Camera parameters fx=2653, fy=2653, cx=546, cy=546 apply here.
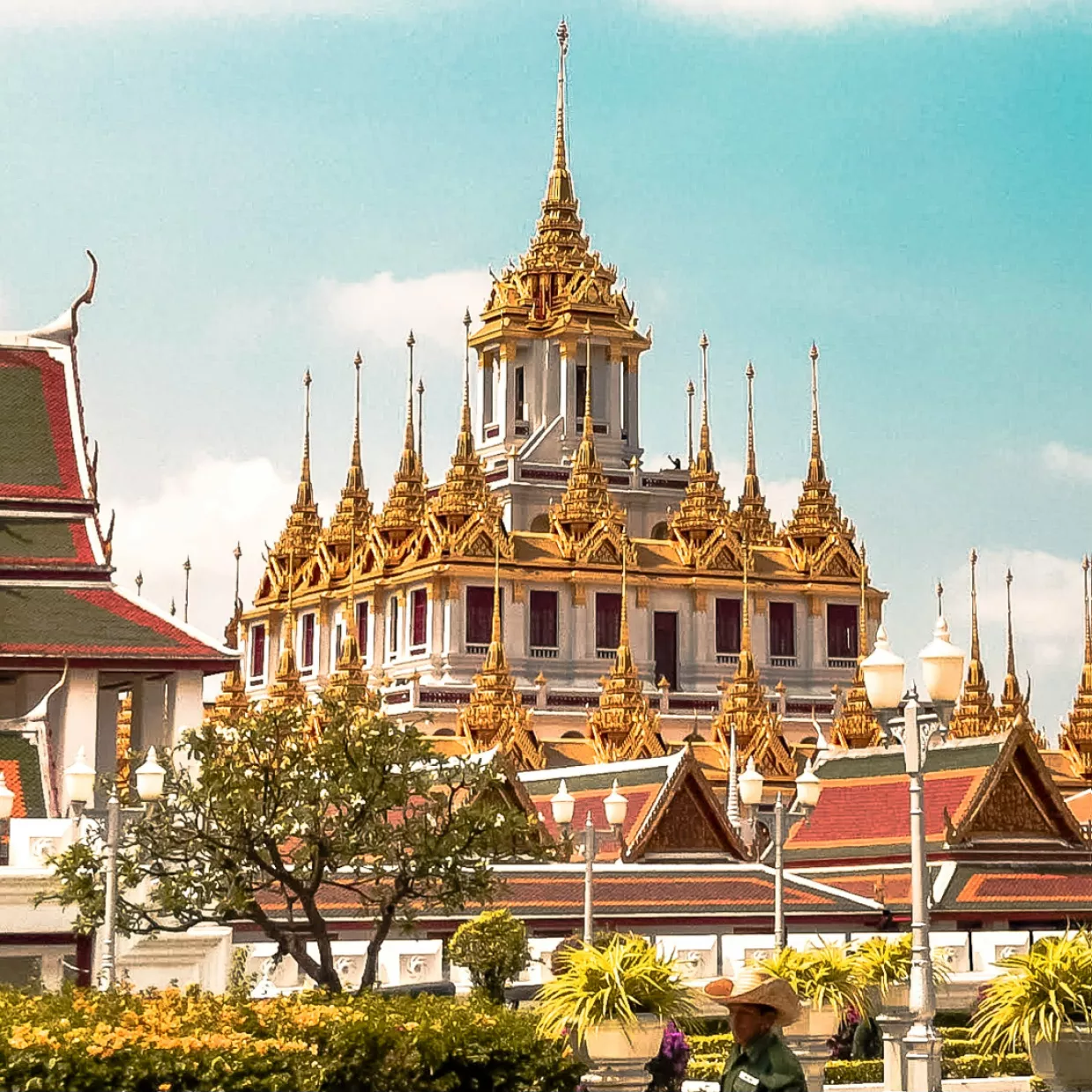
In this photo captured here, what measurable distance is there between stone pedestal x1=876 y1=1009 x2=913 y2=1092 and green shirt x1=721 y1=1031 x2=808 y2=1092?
7565 mm

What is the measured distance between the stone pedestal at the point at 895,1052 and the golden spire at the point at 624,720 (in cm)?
4091

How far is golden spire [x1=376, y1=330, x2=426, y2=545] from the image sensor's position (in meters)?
74.4

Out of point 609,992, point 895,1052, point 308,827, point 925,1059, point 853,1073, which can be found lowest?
point 853,1073

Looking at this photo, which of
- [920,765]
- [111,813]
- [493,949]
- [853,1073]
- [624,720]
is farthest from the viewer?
[624,720]

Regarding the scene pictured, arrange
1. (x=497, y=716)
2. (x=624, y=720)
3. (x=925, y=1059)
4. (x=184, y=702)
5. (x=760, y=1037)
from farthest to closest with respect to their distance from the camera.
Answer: (x=624, y=720) → (x=497, y=716) → (x=184, y=702) → (x=925, y=1059) → (x=760, y=1037)

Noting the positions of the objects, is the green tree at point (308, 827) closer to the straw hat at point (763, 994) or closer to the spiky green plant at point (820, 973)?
the spiky green plant at point (820, 973)

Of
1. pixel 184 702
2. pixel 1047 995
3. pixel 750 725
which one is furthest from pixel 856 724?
pixel 1047 995

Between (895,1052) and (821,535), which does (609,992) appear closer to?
(895,1052)

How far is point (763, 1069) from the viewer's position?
1094 cm

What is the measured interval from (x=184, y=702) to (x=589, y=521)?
Result: 144 ft

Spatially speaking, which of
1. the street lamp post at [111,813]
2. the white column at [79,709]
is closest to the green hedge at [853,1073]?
the street lamp post at [111,813]

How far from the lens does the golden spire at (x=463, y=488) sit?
71500mm

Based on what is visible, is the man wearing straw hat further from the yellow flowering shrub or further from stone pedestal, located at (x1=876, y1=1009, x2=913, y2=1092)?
stone pedestal, located at (x1=876, y1=1009, x2=913, y2=1092)

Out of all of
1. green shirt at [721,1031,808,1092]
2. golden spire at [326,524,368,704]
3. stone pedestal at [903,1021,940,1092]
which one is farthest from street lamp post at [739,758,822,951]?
golden spire at [326,524,368,704]
